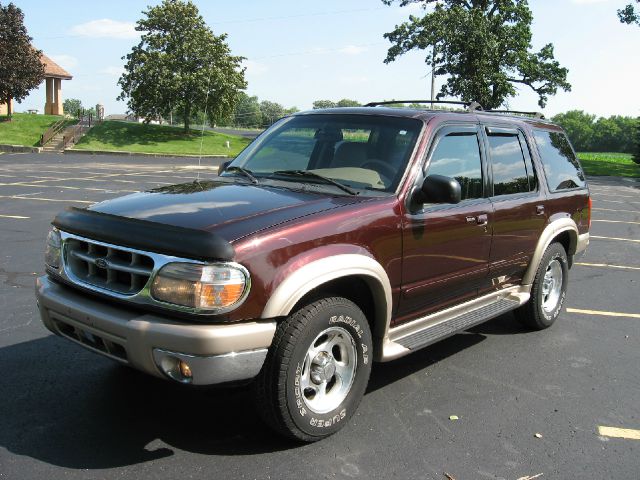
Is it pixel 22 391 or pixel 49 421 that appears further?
pixel 22 391

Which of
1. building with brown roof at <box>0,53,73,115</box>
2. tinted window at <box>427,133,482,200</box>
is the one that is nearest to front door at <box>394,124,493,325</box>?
tinted window at <box>427,133,482,200</box>

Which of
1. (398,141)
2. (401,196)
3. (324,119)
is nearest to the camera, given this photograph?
(401,196)

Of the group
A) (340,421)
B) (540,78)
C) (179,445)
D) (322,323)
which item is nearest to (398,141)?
(322,323)

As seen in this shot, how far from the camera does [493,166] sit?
4805 millimetres

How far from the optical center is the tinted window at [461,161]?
4.29m

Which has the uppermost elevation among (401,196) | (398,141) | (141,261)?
(398,141)

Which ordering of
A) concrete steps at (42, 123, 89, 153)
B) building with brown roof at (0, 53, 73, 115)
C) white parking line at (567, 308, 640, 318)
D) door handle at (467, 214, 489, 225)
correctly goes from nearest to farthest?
door handle at (467, 214, 489, 225) < white parking line at (567, 308, 640, 318) < concrete steps at (42, 123, 89, 153) < building with brown roof at (0, 53, 73, 115)

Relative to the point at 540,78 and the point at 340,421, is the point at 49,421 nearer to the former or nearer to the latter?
the point at 340,421

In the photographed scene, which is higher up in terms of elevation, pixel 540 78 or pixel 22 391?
pixel 540 78

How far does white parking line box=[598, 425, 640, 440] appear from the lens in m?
3.70

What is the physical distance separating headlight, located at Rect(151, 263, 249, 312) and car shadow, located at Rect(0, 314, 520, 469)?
620 mm

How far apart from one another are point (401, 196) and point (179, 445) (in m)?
1.99

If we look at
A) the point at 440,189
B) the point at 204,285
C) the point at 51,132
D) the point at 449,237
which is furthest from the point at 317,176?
the point at 51,132

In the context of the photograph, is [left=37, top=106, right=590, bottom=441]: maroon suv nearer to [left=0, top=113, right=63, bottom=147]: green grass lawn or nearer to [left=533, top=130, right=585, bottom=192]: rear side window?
[left=533, top=130, right=585, bottom=192]: rear side window
